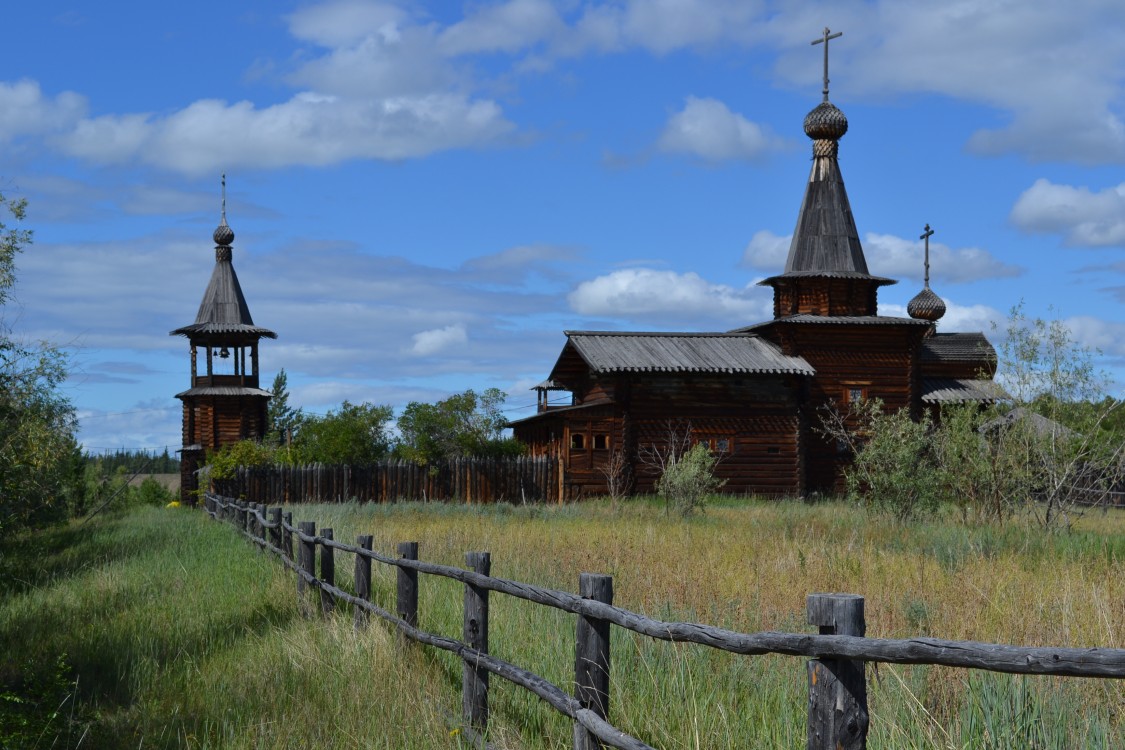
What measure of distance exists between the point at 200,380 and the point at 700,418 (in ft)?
73.8

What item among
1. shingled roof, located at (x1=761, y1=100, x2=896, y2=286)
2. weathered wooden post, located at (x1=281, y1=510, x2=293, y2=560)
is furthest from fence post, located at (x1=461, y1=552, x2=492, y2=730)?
shingled roof, located at (x1=761, y1=100, x2=896, y2=286)

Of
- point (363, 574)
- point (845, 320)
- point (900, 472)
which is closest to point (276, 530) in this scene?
point (363, 574)

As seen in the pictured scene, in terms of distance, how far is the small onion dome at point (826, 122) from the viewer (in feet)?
129

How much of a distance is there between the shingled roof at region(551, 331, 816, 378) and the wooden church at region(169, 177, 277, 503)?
1647cm

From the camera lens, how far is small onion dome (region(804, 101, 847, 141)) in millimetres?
39375

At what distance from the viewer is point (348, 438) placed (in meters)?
36.6

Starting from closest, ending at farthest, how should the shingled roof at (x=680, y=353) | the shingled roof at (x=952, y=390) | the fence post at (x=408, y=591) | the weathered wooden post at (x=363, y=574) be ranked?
the fence post at (x=408, y=591)
the weathered wooden post at (x=363, y=574)
the shingled roof at (x=680, y=353)
the shingled roof at (x=952, y=390)

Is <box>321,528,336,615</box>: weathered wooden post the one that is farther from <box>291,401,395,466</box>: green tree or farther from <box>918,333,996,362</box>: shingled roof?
<box>918,333,996,362</box>: shingled roof


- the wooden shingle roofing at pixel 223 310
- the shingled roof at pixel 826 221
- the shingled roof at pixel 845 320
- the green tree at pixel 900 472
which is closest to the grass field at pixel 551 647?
the green tree at pixel 900 472

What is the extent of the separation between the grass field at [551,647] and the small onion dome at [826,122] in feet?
83.8

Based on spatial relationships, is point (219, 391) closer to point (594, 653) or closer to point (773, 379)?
point (773, 379)

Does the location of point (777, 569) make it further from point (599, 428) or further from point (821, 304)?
point (821, 304)

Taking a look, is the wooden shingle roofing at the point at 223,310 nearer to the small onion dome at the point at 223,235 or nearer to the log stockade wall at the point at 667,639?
the small onion dome at the point at 223,235

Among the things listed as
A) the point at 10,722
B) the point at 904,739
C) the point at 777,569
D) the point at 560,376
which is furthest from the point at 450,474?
the point at 904,739
